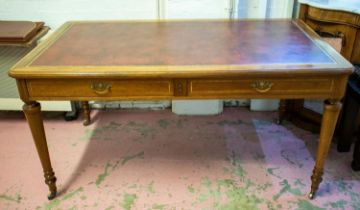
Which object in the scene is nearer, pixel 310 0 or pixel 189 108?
pixel 310 0

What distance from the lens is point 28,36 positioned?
6.97 ft

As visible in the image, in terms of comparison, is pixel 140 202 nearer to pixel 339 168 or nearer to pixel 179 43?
pixel 179 43

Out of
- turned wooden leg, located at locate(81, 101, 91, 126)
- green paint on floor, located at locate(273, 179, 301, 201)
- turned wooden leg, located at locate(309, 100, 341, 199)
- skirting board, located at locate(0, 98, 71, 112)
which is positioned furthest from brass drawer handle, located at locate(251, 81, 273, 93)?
skirting board, located at locate(0, 98, 71, 112)

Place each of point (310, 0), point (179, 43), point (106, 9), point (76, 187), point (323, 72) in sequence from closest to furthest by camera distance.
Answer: point (323, 72) < point (179, 43) < point (76, 187) < point (310, 0) < point (106, 9)

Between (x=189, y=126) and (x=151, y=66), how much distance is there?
3.53 ft

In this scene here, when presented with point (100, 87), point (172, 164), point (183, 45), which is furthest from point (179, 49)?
point (172, 164)

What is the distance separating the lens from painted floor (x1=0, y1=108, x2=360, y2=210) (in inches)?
71.1

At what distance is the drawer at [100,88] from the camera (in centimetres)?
146

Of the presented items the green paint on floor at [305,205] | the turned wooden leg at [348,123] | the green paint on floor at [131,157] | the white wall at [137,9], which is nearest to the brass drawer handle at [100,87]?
the green paint on floor at [131,157]

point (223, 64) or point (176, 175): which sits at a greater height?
point (223, 64)

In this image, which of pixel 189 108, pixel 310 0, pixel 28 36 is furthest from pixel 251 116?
pixel 28 36

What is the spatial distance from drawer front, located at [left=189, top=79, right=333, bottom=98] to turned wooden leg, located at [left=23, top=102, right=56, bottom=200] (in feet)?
2.33

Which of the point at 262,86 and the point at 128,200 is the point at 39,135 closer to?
the point at 128,200

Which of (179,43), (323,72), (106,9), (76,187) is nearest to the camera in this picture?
(323,72)
